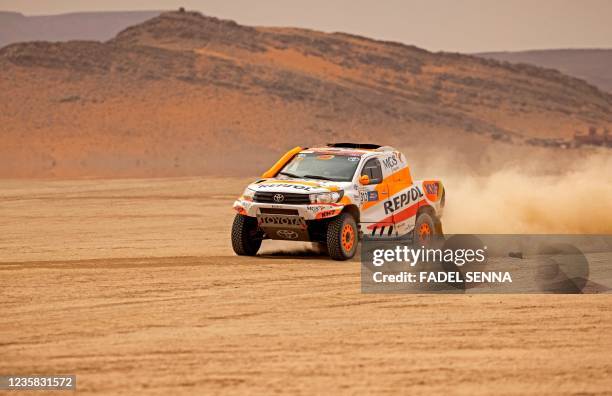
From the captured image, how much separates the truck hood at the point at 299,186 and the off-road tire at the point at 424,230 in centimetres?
155

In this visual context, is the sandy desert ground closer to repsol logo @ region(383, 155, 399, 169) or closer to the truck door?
the truck door

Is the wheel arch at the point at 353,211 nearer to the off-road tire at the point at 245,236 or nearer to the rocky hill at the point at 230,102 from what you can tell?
the off-road tire at the point at 245,236

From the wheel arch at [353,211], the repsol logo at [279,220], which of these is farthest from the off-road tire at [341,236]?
the repsol logo at [279,220]

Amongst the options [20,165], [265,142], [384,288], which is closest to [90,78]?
Answer: [265,142]

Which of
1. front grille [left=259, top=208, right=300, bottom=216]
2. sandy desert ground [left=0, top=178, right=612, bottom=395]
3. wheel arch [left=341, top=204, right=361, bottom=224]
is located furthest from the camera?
wheel arch [left=341, top=204, right=361, bottom=224]

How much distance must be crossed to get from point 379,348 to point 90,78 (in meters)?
81.4

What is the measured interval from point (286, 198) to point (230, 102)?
7224cm

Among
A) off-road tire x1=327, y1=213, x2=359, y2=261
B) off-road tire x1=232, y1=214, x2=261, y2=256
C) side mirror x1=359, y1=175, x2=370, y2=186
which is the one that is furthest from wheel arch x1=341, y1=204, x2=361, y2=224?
off-road tire x1=232, y1=214, x2=261, y2=256

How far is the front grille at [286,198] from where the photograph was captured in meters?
17.5

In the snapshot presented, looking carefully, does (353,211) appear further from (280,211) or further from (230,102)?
(230,102)

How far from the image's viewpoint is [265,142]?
8169 centimetres

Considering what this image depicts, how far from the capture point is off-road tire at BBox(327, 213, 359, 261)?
689 inches

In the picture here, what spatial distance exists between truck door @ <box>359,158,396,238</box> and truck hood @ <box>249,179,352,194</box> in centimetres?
40

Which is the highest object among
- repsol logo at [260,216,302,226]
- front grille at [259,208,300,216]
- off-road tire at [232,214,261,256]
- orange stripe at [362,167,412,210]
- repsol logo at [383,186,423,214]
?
orange stripe at [362,167,412,210]
